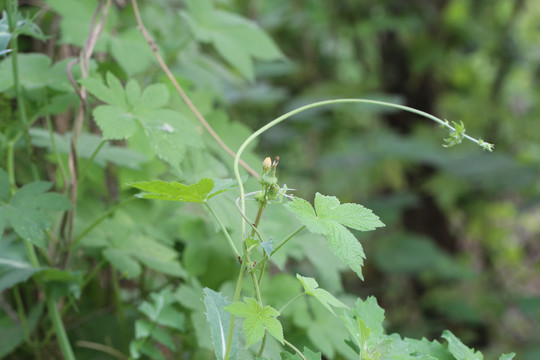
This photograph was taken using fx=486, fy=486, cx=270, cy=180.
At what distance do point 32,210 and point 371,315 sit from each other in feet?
1.59

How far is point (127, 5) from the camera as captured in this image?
138cm

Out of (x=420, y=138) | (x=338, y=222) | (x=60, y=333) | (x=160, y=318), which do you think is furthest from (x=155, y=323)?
(x=420, y=138)

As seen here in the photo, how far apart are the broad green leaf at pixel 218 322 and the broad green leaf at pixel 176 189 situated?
0.35ft

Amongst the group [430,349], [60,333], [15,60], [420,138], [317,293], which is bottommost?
[420,138]

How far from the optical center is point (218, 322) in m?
0.53

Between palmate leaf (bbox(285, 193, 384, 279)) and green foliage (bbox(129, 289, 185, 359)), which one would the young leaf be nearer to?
palmate leaf (bbox(285, 193, 384, 279))

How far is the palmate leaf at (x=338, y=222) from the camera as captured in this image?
45 centimetres

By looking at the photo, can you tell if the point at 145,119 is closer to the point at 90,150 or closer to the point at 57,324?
the point at 90,150

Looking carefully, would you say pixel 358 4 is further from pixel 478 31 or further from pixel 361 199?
pixel 361 199

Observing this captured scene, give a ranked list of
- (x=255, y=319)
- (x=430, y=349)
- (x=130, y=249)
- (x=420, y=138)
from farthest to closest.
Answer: (x=420, y=138), (x=130, y=249), (x=430, y=349), (x=255, y=319)

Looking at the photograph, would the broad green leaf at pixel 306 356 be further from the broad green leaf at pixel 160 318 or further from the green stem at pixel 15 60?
the green stem at pixel 15 60

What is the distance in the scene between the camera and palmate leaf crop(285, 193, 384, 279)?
1.49ft

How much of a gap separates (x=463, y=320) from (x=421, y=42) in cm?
164

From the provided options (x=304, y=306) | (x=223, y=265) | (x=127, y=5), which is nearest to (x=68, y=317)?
(x=223, y=265)
